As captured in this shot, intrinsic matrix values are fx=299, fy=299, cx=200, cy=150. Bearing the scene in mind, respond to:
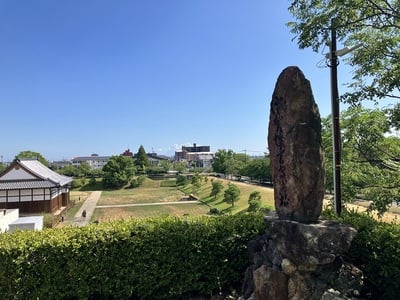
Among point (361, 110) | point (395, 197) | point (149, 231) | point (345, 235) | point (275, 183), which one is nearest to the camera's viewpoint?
point (345, 235)

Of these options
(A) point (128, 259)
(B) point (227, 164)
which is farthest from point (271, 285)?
(B) point (227, 164)

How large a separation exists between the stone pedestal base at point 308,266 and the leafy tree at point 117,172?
43.6 metres

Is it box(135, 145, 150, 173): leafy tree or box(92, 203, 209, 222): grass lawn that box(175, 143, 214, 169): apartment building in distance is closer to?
box(135, 145, 150, 173): leafy tree

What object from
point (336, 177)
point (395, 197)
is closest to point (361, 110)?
point (395, 197)

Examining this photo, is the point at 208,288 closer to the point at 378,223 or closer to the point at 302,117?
the point at 378,223

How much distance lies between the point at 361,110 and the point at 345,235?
3.81m

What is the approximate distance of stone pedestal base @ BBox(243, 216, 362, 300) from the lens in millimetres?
3119

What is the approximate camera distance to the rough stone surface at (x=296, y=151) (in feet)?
11.5

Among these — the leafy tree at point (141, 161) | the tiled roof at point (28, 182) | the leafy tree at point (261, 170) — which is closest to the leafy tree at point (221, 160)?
the leafy tree at point (261, 170)

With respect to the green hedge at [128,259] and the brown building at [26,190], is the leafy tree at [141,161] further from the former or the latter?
the green hedge at [128,259]

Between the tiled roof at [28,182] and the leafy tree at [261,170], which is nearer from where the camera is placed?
the tiled roof at [28,182]

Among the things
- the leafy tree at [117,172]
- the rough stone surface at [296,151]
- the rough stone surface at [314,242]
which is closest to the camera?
the rough stone surface at [314,242]

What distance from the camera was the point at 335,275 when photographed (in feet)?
10.5

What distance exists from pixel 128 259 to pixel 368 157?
5073 mm
